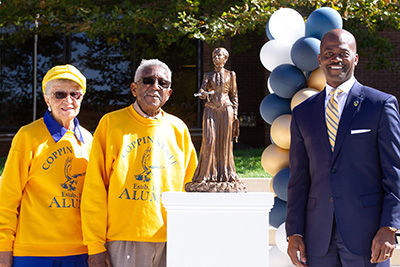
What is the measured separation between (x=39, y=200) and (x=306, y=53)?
9.02 ft

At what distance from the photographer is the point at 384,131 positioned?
2564 millimetres

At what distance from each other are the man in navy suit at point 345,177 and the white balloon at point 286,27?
247 cm

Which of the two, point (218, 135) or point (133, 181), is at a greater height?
point (218, 135)

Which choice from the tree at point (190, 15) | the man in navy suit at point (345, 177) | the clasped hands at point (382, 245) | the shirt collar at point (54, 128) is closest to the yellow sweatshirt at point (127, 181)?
the shirt collar at point (54, 128)

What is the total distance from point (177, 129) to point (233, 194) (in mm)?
607

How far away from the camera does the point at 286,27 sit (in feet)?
16.9

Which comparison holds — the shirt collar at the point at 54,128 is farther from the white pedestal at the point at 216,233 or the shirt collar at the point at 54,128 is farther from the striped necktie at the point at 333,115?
the striped necktie at the point at 333,115

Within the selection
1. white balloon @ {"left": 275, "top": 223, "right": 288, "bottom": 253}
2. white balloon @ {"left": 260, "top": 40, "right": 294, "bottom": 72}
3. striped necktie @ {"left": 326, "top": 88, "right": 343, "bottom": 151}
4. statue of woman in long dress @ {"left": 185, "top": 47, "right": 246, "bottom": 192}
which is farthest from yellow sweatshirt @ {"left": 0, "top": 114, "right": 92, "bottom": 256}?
white balloon @ {"left": 260, "top": 40, "right": 294, "bottom": 72}

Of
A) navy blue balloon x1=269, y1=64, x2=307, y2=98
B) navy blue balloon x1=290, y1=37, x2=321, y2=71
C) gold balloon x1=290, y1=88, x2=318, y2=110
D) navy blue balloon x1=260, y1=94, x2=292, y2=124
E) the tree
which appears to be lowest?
navy blue balloon x1=260, y1=94, x2=292, y2=124

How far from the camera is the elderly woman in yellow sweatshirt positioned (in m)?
2.97

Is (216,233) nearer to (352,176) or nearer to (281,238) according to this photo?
(352,176)

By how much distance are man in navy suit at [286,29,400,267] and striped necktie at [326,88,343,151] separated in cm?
2

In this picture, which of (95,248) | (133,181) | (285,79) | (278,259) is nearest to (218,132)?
(133,181)

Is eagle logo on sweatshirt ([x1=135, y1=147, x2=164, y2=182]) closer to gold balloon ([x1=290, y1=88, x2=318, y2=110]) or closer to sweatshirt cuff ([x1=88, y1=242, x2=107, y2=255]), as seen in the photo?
sweatshirt cuff ([x1=88, y1=242, x2=107, y2=255])
